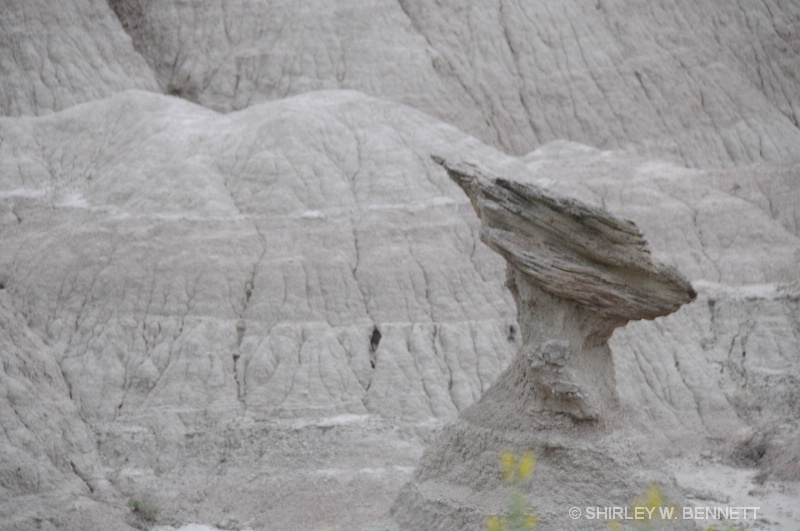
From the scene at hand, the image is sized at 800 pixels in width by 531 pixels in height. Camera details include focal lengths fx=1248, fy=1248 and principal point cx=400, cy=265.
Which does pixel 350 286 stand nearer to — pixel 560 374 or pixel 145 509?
pixel 145 509

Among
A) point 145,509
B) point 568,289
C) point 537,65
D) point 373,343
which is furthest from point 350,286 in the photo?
point 537,65

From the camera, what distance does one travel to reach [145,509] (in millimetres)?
29453

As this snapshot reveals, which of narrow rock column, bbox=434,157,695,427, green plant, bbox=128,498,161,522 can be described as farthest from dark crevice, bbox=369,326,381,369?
narrow rock column, bbox=434,157,695,427

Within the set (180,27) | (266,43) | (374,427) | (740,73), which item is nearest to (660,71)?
(740,73)

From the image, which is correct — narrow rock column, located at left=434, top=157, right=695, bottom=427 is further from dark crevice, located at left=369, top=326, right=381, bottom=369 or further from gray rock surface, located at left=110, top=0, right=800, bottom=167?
gray rock surface, located at left=110, top=0, right=800, bottom=167

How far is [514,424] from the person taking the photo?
2239 centimetres

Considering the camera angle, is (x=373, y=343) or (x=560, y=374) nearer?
(x=560, y=374)

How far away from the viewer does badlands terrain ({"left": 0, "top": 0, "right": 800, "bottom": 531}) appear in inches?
1177

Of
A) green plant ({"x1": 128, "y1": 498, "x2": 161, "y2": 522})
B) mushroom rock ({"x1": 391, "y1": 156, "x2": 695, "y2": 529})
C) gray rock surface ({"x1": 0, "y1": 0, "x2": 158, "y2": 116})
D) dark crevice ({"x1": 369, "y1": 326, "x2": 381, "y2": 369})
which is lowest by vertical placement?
green plant ({"x1": 128, "y1": 498, "x2": 161, "y2": 522})

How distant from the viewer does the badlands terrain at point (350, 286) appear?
29906mm

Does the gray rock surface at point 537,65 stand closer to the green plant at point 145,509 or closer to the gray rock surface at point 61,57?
the gray rock surface at point 61,57

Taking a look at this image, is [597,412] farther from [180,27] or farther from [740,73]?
[180,27]

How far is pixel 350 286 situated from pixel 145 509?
31.0ft

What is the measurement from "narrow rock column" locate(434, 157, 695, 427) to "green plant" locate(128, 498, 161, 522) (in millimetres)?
10215
